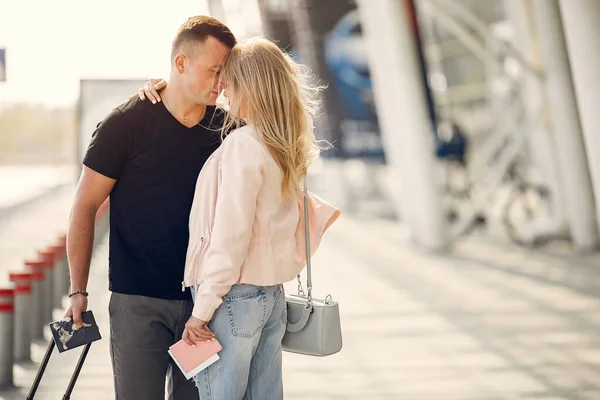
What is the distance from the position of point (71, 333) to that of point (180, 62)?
100 centimetres

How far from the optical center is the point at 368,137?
16859mm

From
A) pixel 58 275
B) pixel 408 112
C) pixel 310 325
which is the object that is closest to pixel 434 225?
pixel 408 112

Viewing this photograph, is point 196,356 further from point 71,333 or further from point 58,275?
point 58,275

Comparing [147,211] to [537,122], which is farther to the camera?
[537,122]

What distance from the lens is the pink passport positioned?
2717 mm

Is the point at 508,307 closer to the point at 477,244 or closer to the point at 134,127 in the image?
the point at 477,244

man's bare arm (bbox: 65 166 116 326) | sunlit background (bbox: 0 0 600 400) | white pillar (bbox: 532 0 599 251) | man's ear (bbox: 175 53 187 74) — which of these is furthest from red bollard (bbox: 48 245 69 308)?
white pillar (bbox: 532 0 599 251)

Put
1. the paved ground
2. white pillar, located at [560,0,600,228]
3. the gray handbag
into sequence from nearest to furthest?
the gray handbag, the paved ground, white pillar, located at [560,0,600,228]

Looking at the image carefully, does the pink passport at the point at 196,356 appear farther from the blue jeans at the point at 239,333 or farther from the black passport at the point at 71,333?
the black passport at the point at 71,333

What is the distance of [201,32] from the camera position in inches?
116

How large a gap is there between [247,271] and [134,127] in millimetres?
674

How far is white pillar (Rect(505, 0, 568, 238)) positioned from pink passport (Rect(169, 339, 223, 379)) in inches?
426

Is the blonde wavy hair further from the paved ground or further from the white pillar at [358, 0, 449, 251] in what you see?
the white pillar at [358, 0, 449, 251]

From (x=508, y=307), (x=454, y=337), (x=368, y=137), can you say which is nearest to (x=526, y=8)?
(x=368, y=137)
